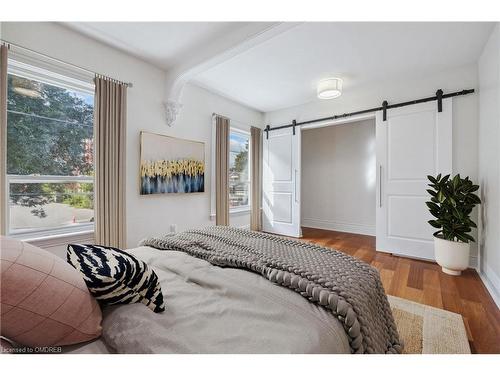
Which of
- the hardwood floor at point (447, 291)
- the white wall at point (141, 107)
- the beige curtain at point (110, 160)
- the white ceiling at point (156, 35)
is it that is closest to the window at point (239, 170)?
the white wall at point (141, 107)

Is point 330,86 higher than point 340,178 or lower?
higher

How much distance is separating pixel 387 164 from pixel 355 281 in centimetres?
282

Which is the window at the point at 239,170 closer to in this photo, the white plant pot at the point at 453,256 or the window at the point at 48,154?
the window at the point at 48,154

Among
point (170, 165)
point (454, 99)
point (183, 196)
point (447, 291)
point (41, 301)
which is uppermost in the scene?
point (454, 99)

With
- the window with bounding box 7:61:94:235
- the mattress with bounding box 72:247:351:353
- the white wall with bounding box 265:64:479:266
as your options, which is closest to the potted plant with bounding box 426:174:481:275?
the white wall with bounding box 265:64:479:266

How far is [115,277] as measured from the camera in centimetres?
75

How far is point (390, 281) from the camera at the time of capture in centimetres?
240

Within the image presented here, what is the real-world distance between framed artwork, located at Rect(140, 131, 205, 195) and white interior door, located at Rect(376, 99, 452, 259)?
2664 millimetres

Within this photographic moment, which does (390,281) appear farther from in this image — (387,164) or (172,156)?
(172,156)

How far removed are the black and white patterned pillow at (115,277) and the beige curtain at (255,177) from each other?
12.2 ft

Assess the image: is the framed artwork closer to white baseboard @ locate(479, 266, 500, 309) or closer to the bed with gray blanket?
the bed with gray blanket

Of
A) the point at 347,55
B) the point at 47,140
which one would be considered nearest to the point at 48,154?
the point at 47,140

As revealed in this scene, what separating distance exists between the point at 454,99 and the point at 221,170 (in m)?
3.23

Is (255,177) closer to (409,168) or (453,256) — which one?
(409,168)
